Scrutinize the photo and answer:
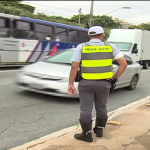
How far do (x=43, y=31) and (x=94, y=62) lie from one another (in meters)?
12.1

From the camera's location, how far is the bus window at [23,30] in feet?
45.5

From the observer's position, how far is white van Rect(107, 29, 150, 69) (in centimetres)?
1734

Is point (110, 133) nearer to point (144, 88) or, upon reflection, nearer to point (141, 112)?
point (141, 112)

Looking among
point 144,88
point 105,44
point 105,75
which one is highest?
point 105,44

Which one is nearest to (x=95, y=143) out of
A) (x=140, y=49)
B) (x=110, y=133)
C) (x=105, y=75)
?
(x=110, y=133)

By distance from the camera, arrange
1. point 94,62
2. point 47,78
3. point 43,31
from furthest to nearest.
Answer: point 43,31 < point 47,78 < point 94,62

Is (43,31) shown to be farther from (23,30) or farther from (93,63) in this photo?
(93,63)

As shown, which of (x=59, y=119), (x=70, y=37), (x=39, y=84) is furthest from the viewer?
(x=70, y=37)

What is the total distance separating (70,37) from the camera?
17375mm

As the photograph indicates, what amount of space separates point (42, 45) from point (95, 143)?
12.0 meters

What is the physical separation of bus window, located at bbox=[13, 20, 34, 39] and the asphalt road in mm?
6059

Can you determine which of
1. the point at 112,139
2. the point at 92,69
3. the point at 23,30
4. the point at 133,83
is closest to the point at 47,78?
the point at 112,139

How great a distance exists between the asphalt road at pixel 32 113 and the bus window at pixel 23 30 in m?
6.06

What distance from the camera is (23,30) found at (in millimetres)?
14250
